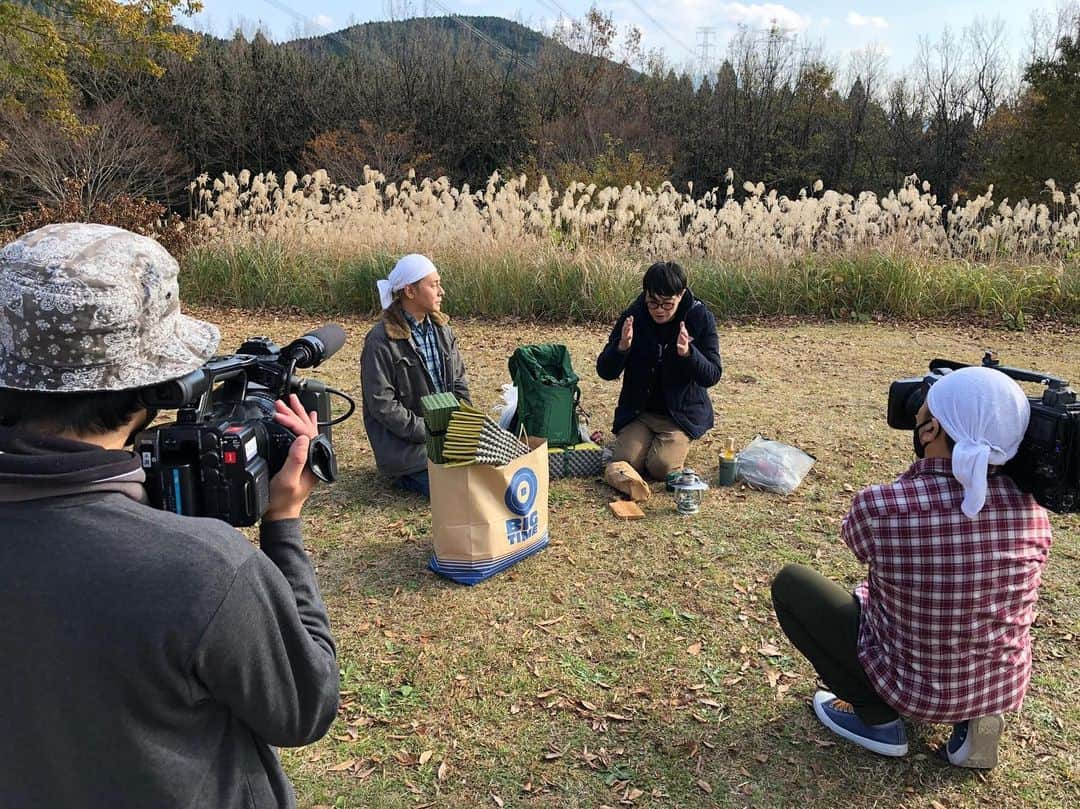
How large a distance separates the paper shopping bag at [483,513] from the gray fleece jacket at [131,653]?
1.99 metres

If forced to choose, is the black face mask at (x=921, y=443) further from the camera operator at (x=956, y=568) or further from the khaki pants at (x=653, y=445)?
the khaki pants at (x=653, y=445)

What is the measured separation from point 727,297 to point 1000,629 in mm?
6990

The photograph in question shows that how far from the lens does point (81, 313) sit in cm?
97

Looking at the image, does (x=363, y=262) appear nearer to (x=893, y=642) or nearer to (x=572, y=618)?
(x=572, y=618)

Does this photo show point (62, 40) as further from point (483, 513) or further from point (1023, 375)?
point (1023, 375)

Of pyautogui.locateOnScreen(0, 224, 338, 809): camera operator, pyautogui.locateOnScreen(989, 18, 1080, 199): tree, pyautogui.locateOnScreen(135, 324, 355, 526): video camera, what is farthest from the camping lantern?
pyautogui.locateOnScreen(989, 18, 1080, 199): tree

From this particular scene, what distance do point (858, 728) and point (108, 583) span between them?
7.14 feet

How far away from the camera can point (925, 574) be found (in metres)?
1.99

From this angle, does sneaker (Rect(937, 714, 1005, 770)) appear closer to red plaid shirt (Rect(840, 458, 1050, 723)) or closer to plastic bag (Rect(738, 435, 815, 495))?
red plaid shirt (Rect(840, 458, 1050, 723))

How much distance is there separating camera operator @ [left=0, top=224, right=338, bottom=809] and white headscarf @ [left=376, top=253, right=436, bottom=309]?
295cm

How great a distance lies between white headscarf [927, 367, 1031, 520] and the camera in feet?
6.14

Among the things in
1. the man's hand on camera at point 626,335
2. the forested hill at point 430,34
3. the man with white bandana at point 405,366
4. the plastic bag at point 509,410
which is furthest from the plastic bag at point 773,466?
the forested hill at point 430,34

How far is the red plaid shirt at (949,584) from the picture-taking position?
1.96m

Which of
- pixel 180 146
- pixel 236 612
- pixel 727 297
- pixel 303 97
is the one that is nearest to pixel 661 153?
pixel 303 97
